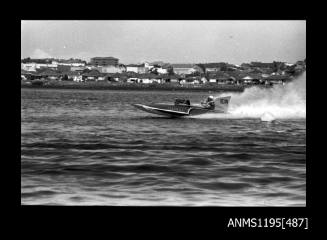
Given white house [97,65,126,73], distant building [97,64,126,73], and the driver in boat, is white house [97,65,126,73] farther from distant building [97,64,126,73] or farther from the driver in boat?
the driver in boat

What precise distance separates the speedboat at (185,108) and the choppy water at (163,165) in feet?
11.8

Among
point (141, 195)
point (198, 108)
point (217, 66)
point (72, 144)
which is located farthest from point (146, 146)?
point (217, 66)

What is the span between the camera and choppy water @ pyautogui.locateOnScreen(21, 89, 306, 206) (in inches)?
440

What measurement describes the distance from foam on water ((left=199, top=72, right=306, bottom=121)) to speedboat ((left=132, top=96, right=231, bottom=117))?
50cm

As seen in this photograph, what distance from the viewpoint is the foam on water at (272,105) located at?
116ft

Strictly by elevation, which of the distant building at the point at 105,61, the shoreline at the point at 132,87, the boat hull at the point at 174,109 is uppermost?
the distant building at the point at 105,61

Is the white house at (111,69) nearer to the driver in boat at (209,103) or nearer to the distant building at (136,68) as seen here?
the distant building at (136,68)

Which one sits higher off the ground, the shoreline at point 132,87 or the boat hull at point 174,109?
the shoreline at point 132,87

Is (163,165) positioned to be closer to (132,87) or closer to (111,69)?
(132,87)

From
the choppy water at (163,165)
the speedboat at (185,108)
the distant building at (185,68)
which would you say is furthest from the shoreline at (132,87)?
the choppy water at (163,165)
